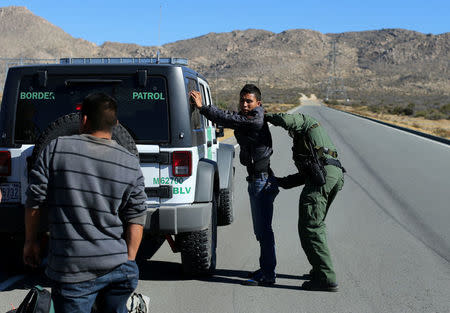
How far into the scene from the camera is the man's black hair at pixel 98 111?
287cm

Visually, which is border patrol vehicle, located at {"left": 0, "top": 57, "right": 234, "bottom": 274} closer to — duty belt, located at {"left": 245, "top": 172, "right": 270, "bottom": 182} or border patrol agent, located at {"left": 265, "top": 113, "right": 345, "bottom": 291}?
duty belt, located at {"left": 245, "top": 172, "right": 270, "bottom": 182}

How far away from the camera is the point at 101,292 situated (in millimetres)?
3037

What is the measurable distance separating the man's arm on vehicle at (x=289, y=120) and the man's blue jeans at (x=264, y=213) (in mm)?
544

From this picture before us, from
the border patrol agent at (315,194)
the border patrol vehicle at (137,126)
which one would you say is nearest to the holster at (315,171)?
the border patrol agent at (315,194)

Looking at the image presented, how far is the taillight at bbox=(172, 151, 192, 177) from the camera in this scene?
207 inches

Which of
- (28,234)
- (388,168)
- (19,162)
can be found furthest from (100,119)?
(388,168)

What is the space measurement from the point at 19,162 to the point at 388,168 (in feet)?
40.1

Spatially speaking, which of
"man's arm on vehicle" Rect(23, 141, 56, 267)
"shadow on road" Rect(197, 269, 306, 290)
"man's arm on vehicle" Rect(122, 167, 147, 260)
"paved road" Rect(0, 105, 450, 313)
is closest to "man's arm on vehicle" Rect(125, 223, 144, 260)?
"man's arm on vehicle" Rect(122, 167, 147, 260)

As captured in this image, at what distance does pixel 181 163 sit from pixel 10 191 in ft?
5.30

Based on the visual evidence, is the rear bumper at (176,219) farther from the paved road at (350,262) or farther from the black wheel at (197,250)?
the paved road at (350,262)

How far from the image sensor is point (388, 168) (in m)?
15.8

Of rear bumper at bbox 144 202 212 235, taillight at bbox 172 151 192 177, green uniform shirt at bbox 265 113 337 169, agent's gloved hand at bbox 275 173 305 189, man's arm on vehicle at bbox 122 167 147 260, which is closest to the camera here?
man's arm on vehicle at bbox 122 167 147 260

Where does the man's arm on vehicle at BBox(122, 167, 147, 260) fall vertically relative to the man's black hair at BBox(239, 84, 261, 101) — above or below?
below

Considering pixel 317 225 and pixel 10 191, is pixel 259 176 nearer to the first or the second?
pixel 317 225
